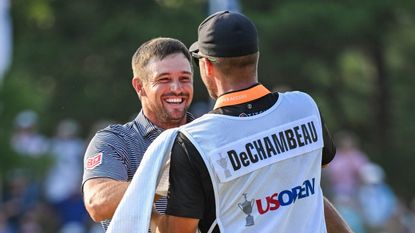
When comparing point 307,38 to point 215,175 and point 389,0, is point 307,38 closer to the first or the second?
point 389,0

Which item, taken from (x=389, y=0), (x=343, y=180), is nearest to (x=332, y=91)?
(x=389, y=0)

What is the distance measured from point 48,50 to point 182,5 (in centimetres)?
284

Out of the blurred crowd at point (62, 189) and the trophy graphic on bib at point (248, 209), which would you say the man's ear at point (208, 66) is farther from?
the blurred crowd at point (62, 189)

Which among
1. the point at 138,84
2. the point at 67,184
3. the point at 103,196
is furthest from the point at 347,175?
the point at 103,196

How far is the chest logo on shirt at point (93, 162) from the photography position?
588 cm

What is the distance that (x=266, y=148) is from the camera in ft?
17.6

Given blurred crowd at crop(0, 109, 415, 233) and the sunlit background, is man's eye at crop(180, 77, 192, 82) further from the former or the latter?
the sunlit background

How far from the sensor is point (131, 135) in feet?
20.3

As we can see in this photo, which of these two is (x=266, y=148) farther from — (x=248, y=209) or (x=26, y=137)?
(x=26, y=137)

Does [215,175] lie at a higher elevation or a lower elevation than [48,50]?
higher

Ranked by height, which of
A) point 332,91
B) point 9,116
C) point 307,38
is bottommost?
point 332,91

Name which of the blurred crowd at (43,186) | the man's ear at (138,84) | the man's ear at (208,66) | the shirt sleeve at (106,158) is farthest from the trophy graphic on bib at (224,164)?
the blurred crowd at (43,186)

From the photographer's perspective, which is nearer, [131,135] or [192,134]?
[192,134]

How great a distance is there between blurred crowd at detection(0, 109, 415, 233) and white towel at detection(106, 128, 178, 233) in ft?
33.0
